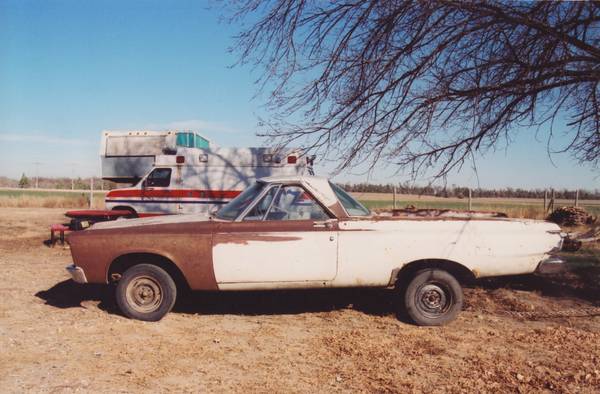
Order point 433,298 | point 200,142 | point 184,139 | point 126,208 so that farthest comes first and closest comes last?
point 200,142
point 184,139
point 126,208
point 433,298

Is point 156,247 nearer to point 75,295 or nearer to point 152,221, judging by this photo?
point 152,221

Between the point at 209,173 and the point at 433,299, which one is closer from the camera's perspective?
the point at 433,299

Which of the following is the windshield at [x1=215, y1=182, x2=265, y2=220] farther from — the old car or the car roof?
the car roof

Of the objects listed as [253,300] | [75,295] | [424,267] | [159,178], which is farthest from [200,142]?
[424,267]

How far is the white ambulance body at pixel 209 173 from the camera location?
1166 cm

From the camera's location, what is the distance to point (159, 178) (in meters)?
12.0

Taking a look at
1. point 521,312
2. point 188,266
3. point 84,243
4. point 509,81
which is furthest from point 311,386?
point 509,81

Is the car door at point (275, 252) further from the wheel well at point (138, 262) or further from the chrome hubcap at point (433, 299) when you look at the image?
the chrome hubcap at point (433, 299)

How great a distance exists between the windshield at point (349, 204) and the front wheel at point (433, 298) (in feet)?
3.02

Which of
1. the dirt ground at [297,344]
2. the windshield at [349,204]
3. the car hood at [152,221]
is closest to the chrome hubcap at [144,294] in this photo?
the dirt ground at [297,344]

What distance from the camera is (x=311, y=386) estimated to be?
3443 mm

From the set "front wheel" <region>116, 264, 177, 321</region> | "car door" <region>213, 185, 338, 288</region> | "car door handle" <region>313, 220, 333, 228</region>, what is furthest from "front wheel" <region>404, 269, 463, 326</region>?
"front wheel" <region>116, 264, 177, 321</region>

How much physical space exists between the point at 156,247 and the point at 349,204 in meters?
2.18

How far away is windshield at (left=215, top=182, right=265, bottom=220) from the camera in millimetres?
5121
